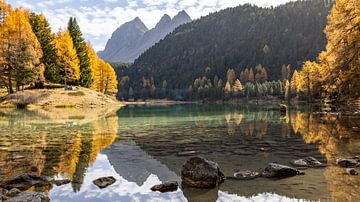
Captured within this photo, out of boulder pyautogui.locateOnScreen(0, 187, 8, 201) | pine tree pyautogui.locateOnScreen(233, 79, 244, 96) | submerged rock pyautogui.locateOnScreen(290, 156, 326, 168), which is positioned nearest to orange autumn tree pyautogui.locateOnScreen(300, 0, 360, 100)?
submerged rock pyautogui.locateOnScreen(290, 156, 326, 168)

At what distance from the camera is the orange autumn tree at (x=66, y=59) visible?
7988 cm

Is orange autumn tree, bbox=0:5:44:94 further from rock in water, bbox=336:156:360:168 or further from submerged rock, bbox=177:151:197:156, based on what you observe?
rock in water, bbox=336:156:360:168

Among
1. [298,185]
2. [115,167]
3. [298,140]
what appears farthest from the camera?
[298,140]

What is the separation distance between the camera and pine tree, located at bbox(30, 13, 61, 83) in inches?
3071

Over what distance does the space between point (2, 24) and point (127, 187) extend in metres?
69.9

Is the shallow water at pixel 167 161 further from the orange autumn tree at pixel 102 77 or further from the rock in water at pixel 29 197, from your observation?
the orange autumn tree at pixel 102 77

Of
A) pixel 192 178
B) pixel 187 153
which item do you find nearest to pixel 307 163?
pixel 192 178

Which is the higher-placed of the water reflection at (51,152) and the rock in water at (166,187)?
the water reflection at (51,152)

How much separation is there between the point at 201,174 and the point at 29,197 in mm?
6191

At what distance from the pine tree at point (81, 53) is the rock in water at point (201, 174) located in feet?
265

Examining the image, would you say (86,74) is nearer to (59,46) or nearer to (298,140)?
(59,46)

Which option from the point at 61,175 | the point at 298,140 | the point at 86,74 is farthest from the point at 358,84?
the point at 86,74

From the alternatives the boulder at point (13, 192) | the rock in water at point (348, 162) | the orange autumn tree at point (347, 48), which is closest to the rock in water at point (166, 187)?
the boulder at point (13, 192)

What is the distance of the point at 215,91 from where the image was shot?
19638 cm
